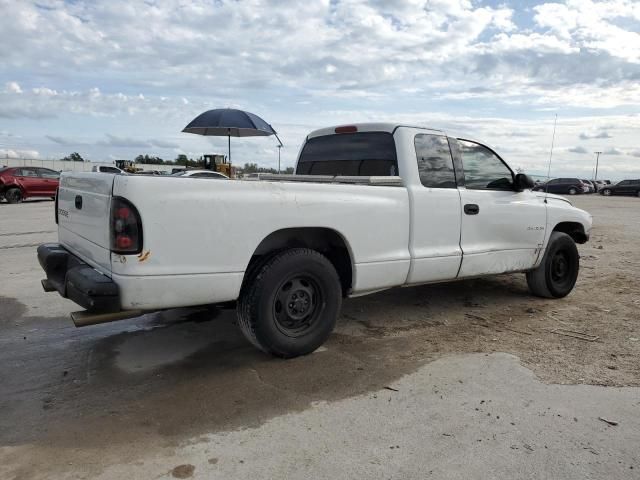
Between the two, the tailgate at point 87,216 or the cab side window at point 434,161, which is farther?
the cab side window at point 434,161

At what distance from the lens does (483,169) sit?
536 centimetres

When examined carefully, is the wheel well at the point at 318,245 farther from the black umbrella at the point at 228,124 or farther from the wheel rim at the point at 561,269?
the black umbrella at the point at 228,124

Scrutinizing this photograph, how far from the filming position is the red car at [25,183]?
2094 cm

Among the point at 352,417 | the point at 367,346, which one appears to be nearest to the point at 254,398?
the point at 352,417

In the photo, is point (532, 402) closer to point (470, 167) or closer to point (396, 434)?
point (396, 434)

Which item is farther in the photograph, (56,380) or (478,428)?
(56,380)

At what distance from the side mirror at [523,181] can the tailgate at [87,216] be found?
4044 millimetres

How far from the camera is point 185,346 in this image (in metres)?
4.48

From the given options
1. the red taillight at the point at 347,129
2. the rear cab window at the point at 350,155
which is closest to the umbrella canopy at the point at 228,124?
the rear cab window at the point at 350,155

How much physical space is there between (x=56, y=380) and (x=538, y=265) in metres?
4.96

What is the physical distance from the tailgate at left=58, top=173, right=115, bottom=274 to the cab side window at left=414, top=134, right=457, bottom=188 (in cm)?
268

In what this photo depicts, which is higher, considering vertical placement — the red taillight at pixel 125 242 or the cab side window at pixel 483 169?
the cab side window at pixel 483 169

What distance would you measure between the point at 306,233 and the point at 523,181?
2.65 metres

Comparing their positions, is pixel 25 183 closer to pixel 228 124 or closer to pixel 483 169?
pixel 228 124
